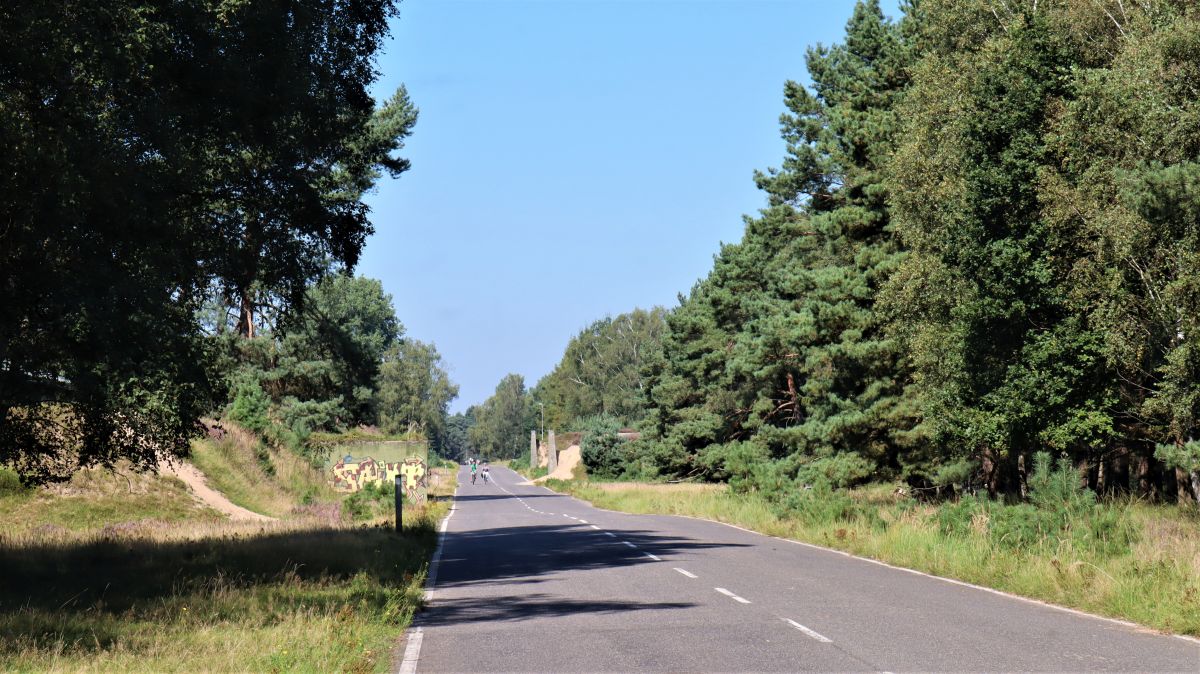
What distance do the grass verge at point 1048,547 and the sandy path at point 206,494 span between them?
53.4 feet

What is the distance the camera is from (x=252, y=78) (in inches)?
651

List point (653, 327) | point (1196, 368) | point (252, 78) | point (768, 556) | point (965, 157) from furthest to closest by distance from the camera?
point (653, 327)
point (965, 157)
point (1196, 368)
point (768, 556)
point (252, 78)

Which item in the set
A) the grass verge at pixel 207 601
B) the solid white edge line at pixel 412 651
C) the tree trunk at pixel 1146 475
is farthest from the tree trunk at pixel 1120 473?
the solid white edge line at pixel 412 651

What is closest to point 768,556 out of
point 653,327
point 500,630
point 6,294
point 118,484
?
point 500,630

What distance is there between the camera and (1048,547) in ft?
54.5

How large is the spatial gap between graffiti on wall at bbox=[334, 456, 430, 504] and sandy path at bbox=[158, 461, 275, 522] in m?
15.3

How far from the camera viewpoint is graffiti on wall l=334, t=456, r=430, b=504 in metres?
52.4

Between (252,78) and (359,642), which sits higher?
(252,78)

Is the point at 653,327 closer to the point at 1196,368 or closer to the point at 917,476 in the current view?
the point at 917,476

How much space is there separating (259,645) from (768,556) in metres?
12.0

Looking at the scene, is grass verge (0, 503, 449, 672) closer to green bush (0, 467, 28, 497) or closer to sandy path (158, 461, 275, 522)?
green bush (0, 467, 28, 497)

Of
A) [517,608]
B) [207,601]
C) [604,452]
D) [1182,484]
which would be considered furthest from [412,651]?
[604,452]

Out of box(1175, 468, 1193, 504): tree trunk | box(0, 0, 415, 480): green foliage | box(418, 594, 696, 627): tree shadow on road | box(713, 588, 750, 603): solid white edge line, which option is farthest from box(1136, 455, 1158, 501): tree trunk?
box(0, 0, 415, 480): green foliage

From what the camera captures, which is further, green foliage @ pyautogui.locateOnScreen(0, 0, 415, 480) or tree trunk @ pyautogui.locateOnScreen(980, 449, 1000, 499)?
tree trunk @ pyautogui.locateOnScreen(980, 449, 1000, 499)
